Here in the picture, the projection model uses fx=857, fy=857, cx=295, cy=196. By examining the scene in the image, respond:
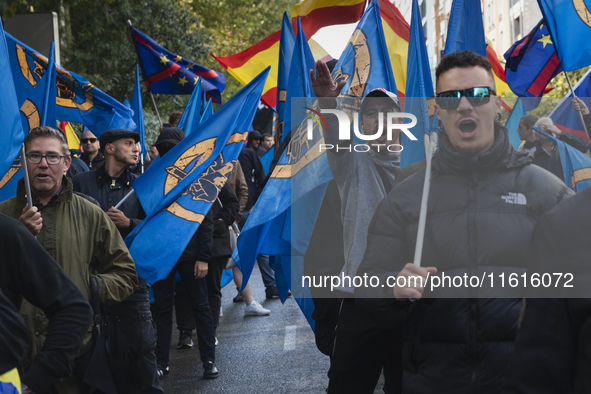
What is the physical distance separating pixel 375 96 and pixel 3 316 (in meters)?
2.53

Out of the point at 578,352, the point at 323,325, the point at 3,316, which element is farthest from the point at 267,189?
the point at 578,352

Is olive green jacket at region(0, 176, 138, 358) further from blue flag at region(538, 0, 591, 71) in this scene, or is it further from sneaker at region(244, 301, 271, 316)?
sneaker at region(244, 301, 271, 316)

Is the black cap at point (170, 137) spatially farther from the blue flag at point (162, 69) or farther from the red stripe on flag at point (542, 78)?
the blue flag at point (162, 69)

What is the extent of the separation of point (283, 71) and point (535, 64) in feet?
8.83

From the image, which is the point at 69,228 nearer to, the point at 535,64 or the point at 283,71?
the point at 283,71

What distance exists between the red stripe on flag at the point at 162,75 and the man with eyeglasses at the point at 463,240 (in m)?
8.14

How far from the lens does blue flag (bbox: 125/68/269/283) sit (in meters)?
5.70

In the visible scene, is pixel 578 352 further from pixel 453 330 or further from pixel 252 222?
pixel 252 222

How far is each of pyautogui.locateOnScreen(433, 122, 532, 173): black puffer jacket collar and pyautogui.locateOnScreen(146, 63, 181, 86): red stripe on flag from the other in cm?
828

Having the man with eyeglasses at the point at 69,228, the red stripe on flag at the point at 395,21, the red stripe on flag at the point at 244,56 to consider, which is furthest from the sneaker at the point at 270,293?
the man with eyeglasses at the point at 69,228

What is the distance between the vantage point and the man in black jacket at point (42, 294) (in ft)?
9.16

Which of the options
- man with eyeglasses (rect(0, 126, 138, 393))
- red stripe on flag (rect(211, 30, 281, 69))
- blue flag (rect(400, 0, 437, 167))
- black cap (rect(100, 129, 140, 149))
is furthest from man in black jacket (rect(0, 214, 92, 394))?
red stripe on flag (rect(211, 30, 281, 69))

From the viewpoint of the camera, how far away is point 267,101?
1062cm

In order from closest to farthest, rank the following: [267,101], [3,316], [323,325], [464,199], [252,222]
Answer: [3,316]
[464,199]
[323,325]
[252,222]
[267,101]
